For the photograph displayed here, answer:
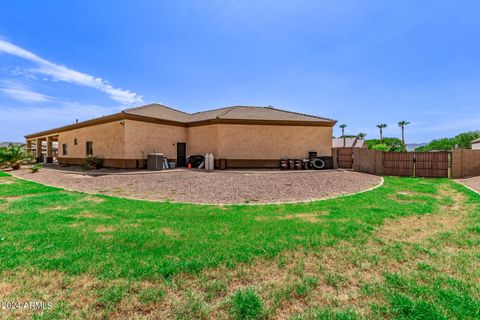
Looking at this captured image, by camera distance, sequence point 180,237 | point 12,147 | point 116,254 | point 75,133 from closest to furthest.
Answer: point 116,254
point 180,237
point 12,147
point 75,133

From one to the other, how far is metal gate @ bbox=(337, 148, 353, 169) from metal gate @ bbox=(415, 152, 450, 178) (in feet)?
13.5

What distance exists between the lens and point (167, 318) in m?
2.18

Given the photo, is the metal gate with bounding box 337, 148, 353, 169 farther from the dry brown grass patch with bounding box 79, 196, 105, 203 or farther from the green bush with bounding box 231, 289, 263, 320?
the green bush with bounding box 231, 289, 263, 320

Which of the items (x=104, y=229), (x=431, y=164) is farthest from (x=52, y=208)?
Answer: (x=431, y=164)

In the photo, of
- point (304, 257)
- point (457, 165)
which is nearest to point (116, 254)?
point (304, 257)

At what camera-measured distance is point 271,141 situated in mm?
17984

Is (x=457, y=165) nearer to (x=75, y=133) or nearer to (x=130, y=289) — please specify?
(x=130, y=289)

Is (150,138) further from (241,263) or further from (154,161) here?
(241,263)

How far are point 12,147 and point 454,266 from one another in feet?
89.8

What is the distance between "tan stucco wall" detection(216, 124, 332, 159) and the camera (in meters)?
17.6

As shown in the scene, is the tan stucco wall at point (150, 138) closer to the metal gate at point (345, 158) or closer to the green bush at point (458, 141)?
the metal gate at point (345, 158)

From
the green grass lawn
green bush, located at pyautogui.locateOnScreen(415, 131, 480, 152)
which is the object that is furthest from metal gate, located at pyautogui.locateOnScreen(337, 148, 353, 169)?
green bush, located at pyautogui.locateOnScreen(415, 131, 480, 152)

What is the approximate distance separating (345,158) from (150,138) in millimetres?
15361

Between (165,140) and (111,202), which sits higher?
(165,140)
